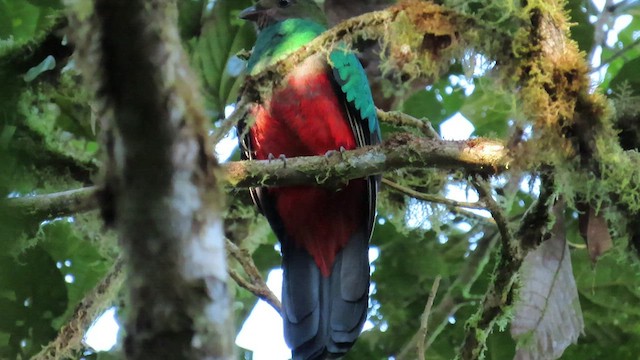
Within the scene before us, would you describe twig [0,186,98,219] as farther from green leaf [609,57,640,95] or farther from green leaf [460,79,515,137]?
green leaf [460,79,515,137]

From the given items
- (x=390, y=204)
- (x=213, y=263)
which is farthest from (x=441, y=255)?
(x=213, y=263)

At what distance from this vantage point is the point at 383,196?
3865mm

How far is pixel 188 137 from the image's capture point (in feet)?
4.19

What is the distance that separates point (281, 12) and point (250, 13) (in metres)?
0.29

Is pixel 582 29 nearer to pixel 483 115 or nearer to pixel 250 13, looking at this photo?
pixel 483 115

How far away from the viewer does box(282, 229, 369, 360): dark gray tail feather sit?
3.52m

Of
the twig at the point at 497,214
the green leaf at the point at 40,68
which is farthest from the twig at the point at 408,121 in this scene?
the green leaf at the point at 40,68

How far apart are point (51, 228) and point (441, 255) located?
5.51ft

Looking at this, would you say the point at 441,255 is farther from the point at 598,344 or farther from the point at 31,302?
the point at 31,302

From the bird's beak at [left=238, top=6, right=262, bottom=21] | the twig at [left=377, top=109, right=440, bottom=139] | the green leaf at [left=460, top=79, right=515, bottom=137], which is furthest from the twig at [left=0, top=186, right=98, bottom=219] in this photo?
the green leaf at [left=460, top=79, right=515, bottom=137]

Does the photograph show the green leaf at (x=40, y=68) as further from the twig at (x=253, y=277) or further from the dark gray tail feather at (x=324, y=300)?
the dark gray tail feather at (x=324, y=300)

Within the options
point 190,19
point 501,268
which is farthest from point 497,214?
point 190,19

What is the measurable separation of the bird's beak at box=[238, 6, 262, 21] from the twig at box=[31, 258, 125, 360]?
151 centimetres

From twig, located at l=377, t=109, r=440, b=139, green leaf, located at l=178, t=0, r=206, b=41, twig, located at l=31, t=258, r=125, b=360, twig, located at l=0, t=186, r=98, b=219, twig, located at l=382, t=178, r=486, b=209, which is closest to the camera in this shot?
twig, located at l=0, t=186, r=98, b=219
